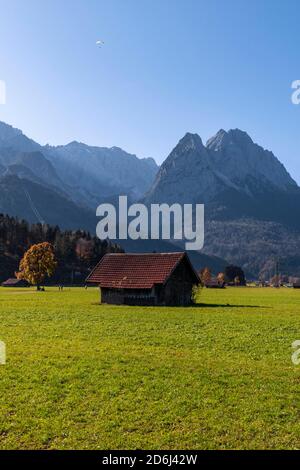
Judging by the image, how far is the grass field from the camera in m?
15.6

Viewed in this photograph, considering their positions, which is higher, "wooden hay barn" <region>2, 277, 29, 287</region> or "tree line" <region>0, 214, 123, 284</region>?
"tree line" <region>0, 214, 123, 284</region>

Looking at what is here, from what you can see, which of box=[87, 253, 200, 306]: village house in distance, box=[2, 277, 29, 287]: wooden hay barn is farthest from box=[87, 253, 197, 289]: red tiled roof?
box=[2, 277, 29, 287]: wooden hay barn

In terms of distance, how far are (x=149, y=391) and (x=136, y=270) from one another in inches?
1689

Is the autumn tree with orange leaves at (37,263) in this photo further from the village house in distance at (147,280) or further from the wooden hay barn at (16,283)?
the village house in distance at (147,280)

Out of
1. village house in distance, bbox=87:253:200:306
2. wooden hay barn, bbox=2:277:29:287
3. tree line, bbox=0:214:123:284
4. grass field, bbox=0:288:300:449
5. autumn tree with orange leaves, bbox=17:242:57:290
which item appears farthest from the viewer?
tree line, bbox=0:214:123:284

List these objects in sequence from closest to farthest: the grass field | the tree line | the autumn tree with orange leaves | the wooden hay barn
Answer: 1. the grass field
2. the autumn tree with orange leaves
3. the wooden hay barn
4. the tree line

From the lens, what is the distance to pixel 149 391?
19188 mm

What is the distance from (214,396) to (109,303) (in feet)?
143

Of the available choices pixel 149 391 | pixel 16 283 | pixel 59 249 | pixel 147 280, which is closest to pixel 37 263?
pixel 16 283

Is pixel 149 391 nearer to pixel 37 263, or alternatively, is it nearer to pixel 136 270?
pixel 136 270

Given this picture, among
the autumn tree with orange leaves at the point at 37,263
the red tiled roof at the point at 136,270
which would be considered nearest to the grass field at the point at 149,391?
the red tiled roof at the point at 136,270

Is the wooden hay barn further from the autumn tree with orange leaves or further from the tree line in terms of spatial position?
the autumn tree with orange leaves

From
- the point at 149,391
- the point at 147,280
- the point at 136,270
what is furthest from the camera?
the point at 136,270

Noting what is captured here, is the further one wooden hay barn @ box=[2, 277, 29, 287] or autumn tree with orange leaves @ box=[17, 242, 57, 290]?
wooden hay barn @ box=[2, 277, 29, 287]
